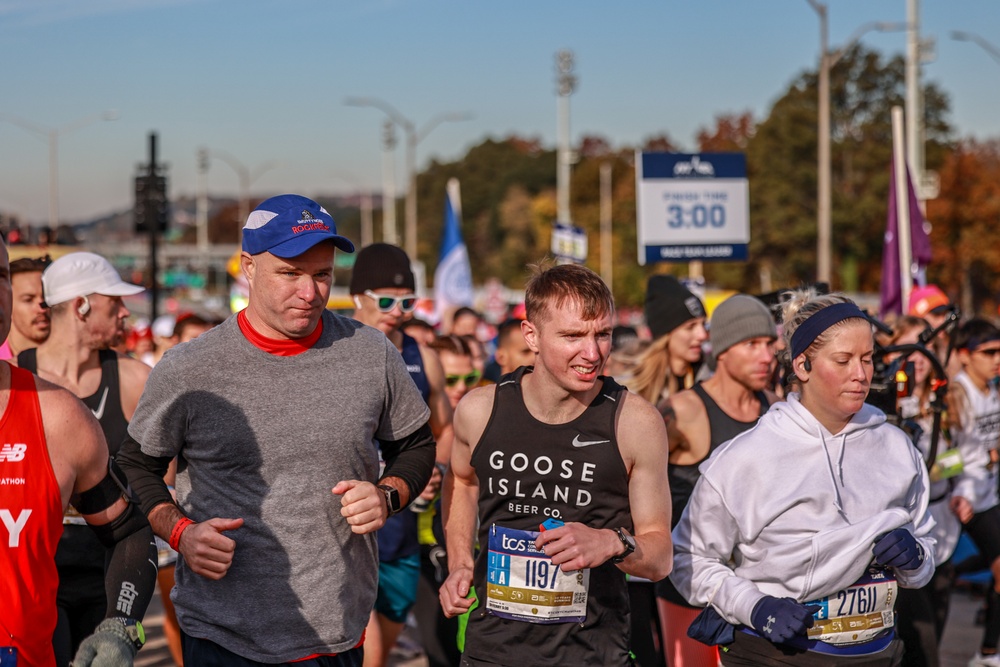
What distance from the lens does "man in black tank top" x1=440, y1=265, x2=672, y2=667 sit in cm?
380

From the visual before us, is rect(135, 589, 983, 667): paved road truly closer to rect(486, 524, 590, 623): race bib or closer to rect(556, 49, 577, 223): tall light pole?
rect(486, 524, 590, 623): race bib

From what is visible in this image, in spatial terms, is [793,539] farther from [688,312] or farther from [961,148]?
[961,148]

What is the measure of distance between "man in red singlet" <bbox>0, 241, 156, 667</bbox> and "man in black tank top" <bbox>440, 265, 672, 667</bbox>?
3.86 ft

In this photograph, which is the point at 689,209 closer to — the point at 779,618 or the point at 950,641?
the point at 950,641

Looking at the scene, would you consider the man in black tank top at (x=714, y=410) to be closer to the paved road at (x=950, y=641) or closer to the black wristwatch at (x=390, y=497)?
the black wristwatch at (x=390, y=497)

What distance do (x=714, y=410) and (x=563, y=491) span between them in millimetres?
1894

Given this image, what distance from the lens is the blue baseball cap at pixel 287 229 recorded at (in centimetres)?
379

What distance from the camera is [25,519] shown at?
2.96m

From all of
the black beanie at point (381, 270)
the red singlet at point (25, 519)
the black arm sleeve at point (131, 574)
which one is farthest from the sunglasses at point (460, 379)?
the red singlet at point (25, 519)

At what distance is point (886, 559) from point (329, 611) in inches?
69.0

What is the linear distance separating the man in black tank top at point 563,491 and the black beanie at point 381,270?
240 centimetres

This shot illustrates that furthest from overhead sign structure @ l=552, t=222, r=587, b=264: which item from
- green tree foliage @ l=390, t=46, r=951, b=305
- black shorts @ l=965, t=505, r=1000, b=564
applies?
green tree foliage @ l=390, t=46, r=951, b=305

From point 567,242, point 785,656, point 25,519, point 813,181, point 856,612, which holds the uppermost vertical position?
point 813,181

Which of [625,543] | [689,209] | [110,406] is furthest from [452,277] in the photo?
[625,543]
